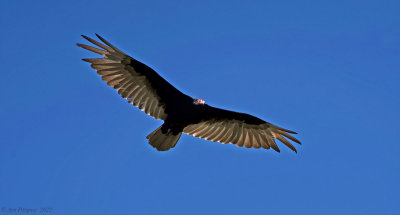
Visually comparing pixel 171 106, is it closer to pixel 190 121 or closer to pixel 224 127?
pixel 190 121

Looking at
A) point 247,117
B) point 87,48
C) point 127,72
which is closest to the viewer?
point 87,48

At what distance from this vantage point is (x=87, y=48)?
25.8ft

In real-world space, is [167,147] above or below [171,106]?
below

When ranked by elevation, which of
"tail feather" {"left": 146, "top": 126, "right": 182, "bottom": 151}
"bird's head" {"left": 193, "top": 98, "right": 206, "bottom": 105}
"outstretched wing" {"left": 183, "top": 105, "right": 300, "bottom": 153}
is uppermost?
"outstretched wing" {"left": 183, "top": 105, "right": 300, "bottom": 153}

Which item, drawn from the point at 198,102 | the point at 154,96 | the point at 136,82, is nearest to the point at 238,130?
the point at 198,102

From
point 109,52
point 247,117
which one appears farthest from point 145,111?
point 247,117

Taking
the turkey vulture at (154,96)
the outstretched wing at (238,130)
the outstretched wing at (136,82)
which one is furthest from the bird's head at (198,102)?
the outstretched wing at (238,130)

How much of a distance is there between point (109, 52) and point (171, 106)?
1.33 meters

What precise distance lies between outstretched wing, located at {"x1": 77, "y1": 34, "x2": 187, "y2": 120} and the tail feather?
29 cm

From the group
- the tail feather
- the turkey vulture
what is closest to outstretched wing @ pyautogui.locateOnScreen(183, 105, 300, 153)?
the turkey vulture

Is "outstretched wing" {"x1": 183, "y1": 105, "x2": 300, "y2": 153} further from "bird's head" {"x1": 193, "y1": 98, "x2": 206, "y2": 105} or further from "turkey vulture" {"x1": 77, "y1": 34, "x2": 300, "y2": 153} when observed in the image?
"bird's head" {"x1": 193, "y1": 98, "x2": 206, "y2": 105}

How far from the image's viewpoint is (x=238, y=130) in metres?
9.25

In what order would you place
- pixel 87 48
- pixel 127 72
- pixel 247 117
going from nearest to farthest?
pixel 87 48 → pixel 127 72 → pixel 247 117

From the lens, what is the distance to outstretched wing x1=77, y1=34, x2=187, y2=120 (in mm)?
8172
